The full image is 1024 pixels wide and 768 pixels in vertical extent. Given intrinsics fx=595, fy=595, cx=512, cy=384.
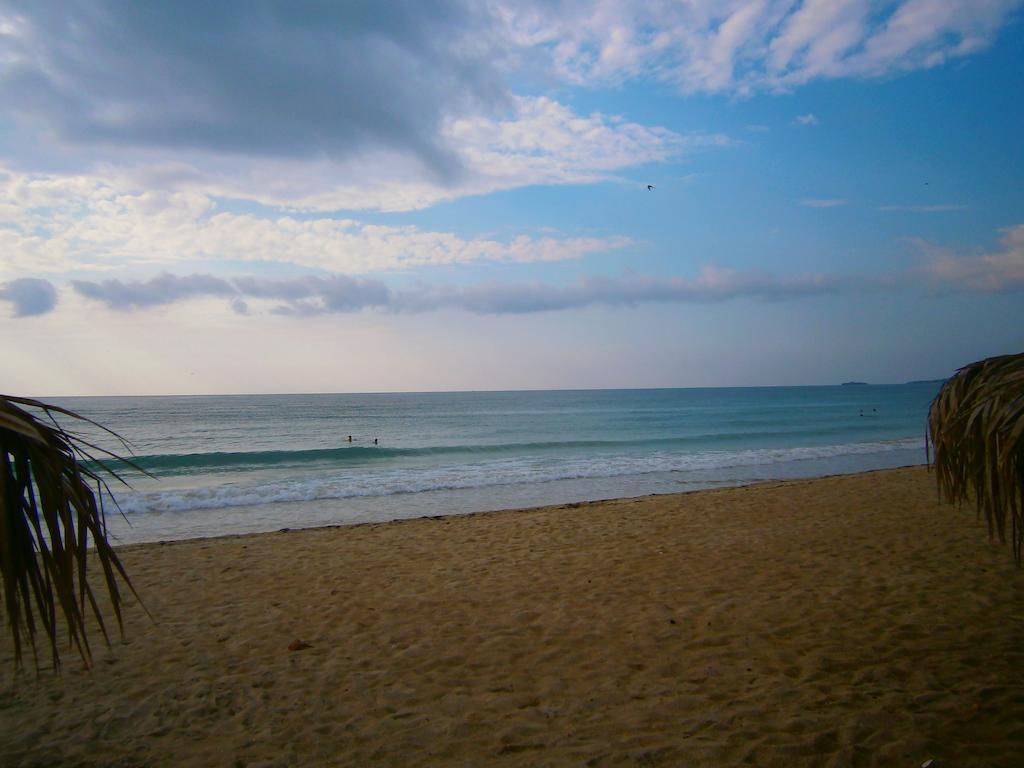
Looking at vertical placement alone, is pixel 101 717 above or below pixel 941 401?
below

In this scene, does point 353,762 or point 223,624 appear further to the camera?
point 223,624

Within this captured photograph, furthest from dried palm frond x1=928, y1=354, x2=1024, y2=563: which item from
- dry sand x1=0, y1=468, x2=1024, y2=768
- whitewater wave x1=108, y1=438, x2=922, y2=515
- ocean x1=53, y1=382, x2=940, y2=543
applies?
whitewater wave x1=108, y1=438, x2=922, y2=515

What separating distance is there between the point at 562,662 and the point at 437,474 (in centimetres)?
1468

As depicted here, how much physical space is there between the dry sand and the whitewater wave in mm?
6873

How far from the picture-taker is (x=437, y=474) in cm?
1919

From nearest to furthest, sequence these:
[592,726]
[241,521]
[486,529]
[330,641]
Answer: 1. [592,726]
2. [330,641]
3. [486,529]
4. [241,521]

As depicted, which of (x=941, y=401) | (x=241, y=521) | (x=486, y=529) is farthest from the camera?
(x=241, y=521)

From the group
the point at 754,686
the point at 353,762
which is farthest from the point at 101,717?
the point at 754,686

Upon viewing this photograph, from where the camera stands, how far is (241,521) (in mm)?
12617

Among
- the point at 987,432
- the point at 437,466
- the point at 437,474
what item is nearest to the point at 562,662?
the point at 987,432

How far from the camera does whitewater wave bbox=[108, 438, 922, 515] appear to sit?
1501cm

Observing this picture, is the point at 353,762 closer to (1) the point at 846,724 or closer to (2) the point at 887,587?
(1) the point at 846,724

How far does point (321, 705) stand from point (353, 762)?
80cm

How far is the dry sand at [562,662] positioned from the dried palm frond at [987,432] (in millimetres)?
1290
